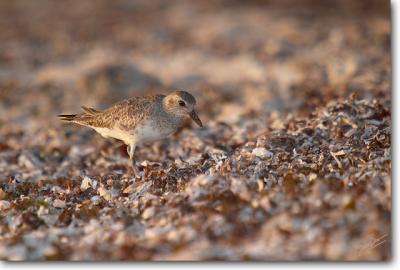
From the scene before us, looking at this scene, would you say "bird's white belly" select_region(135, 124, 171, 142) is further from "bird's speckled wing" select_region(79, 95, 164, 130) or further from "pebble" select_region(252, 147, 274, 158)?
"pebble" select_region(252, 147, 274, 158)

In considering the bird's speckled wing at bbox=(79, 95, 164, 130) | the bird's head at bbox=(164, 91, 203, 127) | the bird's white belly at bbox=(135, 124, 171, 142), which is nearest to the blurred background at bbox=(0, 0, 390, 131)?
the bird's head at bbox=(164, 91, 203, 127)

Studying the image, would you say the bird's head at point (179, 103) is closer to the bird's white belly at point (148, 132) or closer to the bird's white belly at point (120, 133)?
the bird's white belly at point (148, 132)

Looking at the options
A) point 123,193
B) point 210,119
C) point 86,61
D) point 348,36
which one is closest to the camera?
point 123,193

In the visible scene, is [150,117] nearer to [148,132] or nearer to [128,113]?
[148,132]

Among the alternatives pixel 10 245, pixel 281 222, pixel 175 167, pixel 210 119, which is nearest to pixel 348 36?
pixel 210 119

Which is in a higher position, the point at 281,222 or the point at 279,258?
the point at 281,222

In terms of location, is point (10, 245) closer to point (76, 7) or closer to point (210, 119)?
point (210, 119)

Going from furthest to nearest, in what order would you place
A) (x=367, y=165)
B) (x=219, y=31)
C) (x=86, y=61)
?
(x=219, y=31) → (x=86, y=61) → (x=367, y=165)

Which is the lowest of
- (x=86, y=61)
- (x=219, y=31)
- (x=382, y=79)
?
(x=382, y=79)
